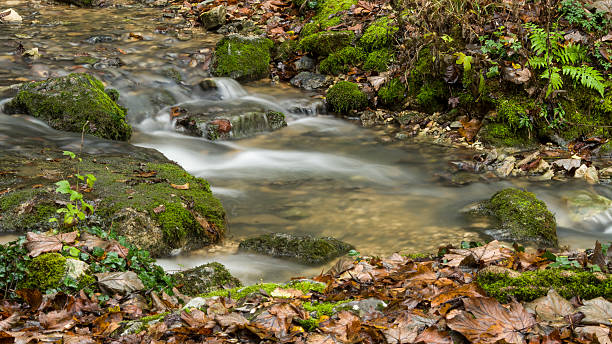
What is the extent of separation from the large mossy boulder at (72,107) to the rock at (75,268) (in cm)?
441

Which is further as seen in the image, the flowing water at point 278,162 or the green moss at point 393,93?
the green moss at point 393,93

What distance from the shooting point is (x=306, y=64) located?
11234mm

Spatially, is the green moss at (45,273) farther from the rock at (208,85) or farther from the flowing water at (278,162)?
the rock at (208,85)

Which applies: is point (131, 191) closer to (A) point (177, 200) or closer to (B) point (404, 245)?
(A) point (177, 200)

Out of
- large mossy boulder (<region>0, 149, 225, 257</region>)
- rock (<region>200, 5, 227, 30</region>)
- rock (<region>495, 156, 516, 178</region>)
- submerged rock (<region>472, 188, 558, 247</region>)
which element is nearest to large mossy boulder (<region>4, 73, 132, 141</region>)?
large mossy boulder (<region>0, 149, 225, 257</region>)

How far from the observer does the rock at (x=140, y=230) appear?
15.4 feet

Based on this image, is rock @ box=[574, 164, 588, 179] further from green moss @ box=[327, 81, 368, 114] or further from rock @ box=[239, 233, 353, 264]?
green moss @ box=[327, 81, 368, 114]

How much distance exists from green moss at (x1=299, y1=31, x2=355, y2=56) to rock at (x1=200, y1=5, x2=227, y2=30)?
350 cm

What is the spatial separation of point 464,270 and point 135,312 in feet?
6.86

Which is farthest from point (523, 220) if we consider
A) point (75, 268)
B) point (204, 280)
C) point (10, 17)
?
point (10, 17)

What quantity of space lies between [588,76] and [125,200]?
6529 millimetres

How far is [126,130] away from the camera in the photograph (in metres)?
Answer: 8.30

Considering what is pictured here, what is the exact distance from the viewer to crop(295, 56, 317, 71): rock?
11.2m

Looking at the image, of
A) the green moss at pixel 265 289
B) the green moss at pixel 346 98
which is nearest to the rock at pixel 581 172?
the green moss at pixel 346 98
